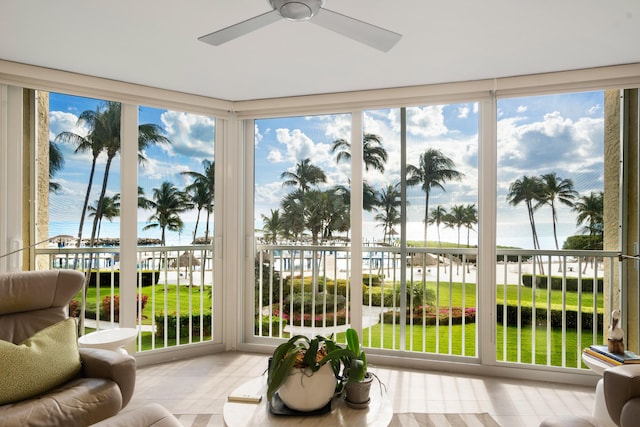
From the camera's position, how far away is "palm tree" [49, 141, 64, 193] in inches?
133

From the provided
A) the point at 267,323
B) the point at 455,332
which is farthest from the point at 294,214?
the point at 455,332

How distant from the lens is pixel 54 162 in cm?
338

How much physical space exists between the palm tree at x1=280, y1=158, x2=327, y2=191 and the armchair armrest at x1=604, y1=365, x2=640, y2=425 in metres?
2.61

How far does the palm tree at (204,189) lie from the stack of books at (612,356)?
310 cm

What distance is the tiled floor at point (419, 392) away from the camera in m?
2.77

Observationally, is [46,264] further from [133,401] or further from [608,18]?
[608,18]

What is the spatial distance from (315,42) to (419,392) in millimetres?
2456

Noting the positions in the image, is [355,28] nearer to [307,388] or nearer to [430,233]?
[307,388]

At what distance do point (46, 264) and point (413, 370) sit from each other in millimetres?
3050

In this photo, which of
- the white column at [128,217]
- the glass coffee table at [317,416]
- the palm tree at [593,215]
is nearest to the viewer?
the glass coffee table at [317,416]

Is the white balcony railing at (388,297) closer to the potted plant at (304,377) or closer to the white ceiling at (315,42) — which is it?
the white ceiling at (315,42)

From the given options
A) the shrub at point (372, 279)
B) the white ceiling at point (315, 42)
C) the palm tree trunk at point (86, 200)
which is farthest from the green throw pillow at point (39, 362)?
the shrub at point (372, 279)

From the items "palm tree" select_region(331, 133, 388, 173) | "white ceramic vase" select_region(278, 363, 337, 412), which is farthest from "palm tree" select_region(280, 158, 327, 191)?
"white ceramic vase" select_region(278, 363, 337, 412)

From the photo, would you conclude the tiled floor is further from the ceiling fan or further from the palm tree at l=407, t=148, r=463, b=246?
the ceiling fan
